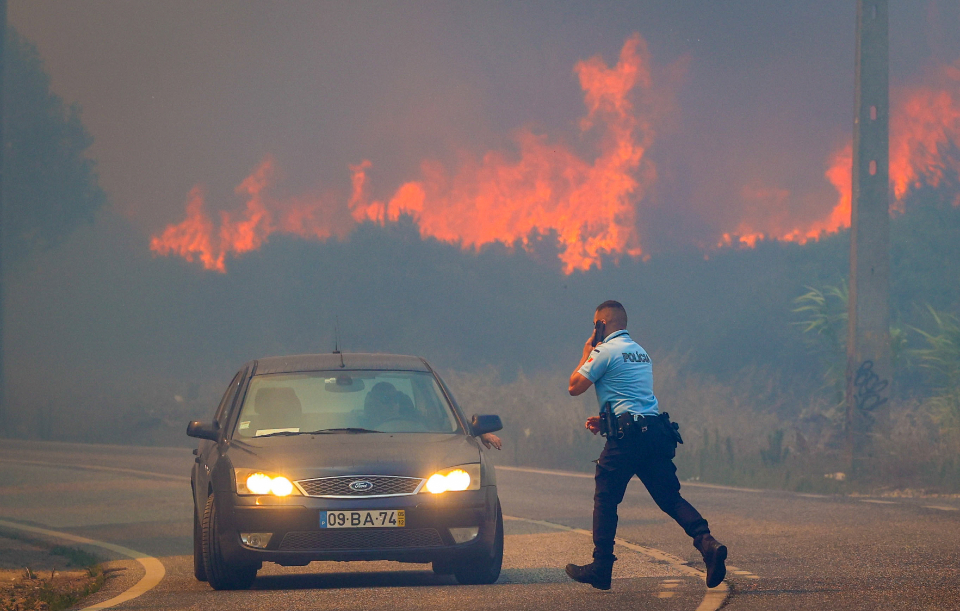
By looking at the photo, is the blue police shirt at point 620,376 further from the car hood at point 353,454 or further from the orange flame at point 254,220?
the orange flame at point 254,220

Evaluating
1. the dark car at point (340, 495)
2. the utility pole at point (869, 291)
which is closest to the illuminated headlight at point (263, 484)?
the dark car at point (340, 495)

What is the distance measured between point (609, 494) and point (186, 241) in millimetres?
51264

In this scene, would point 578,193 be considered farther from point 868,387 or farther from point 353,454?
point 353,454

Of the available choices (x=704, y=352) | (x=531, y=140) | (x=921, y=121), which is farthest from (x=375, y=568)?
(x=531, y=140)

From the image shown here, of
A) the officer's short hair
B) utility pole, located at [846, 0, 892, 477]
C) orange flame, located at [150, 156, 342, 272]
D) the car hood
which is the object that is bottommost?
the car hood

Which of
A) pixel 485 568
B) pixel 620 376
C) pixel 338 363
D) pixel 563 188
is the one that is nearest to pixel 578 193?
pixel 563 188

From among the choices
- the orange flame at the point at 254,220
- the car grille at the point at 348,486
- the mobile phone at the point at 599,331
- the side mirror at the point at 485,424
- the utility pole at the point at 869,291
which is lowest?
the car grille at the point at 348,486

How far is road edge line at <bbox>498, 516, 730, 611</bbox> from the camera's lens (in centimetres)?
809

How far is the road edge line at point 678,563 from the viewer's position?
319 inches

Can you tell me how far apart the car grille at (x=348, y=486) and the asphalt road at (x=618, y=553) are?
65 cm

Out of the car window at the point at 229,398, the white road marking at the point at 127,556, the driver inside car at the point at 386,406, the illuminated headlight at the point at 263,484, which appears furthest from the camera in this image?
the car window at the point at 229,398

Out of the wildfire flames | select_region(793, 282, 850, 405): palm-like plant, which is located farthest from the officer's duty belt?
the wildfire flames

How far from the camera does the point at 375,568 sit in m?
11.0

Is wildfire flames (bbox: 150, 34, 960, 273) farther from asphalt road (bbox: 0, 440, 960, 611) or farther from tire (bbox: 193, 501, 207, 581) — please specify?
tire (bbox: 193, 501, 207, 581)
